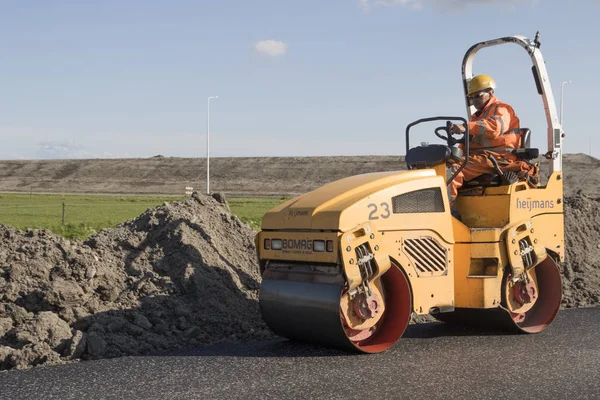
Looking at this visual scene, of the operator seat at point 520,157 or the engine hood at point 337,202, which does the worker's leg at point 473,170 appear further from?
the engine hood at point 337,202

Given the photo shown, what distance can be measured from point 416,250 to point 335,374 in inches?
50.8

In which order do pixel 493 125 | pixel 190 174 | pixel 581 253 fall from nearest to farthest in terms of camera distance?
pixel 493 125 → pixel 581 253 → pixel 190 174

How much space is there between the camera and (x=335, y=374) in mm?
5551

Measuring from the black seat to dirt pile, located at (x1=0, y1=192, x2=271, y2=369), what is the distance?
2381 millimetres

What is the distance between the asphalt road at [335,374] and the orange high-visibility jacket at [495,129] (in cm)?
176

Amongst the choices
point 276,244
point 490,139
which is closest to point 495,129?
point 490,139

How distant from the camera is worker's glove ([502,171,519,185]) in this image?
23.1 feet

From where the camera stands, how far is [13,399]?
504cm

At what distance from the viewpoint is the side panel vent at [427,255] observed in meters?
6.23

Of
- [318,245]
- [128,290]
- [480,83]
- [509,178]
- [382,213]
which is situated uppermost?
[480,83]

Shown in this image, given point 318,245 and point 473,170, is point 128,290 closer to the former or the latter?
point 318,245

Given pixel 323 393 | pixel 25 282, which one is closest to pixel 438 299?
pixel 323 393

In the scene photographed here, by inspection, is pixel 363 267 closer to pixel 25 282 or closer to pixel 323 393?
pixel 323 393

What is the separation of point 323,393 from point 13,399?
200 centimetres
